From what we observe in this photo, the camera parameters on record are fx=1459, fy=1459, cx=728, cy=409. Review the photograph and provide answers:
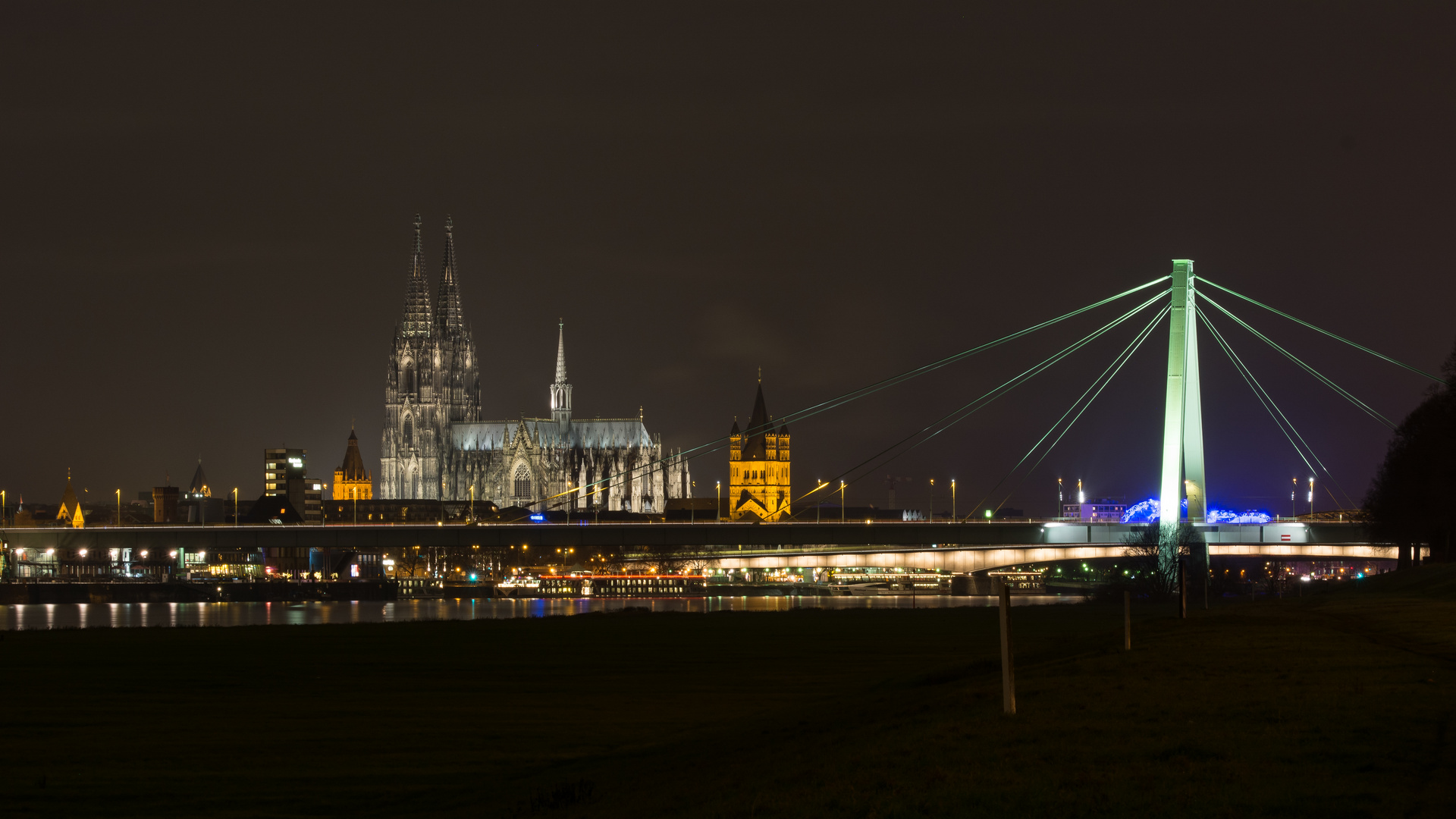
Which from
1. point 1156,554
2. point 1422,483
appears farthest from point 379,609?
point 1422,483

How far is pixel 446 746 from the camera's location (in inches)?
865

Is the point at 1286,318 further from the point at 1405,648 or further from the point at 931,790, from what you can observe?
the point at 931,790

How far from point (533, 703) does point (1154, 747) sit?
16.3 metres

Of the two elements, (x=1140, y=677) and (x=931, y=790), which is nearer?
(x=931, y=790)

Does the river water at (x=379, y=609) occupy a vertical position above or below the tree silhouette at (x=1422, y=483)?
below

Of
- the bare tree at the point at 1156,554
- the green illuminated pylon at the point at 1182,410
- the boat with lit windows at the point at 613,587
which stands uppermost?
the green illuminated pylon at the point at 1182,410

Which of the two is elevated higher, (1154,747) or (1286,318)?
(1286,318)

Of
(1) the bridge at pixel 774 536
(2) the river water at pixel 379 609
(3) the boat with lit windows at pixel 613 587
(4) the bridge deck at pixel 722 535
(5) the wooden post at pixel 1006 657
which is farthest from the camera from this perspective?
(3) the boat with lit windows at pixel 613 587

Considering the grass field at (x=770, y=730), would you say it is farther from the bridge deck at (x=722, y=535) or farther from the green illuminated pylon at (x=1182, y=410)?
the bridge deck at (x=722, y=535)

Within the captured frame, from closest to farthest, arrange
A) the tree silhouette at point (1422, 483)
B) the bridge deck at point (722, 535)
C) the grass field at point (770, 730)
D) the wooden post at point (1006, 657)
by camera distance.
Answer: the grass field at point (770, 730) < the wooden post at point (1006, 657) < the tree silhouette at point (1422, 483) < the bridge deck at point (722, 535)

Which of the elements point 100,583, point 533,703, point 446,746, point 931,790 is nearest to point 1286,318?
point 533,703

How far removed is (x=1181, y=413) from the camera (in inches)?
2859

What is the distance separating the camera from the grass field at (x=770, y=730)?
517 inches

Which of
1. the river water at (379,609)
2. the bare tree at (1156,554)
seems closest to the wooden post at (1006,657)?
the bare tree at (1156,554)
